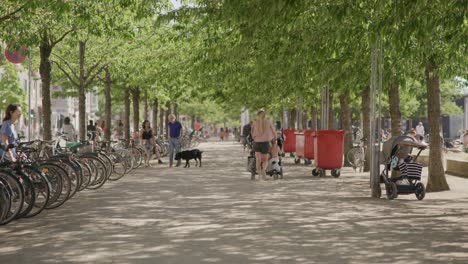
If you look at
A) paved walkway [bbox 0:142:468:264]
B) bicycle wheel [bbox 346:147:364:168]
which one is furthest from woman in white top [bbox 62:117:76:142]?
bicycle wheel [bbox 346:147:364:168]

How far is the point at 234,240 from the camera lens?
9.55 meters

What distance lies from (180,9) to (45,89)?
8136mm

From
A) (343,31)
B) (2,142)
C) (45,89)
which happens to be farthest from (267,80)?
(2,142)

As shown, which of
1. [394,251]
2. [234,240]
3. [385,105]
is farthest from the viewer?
[385,105]

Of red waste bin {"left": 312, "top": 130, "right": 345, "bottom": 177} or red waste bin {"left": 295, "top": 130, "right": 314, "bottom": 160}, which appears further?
red waste bin {"left": 295, "top": 130, "right": 314, "bottom": 160}

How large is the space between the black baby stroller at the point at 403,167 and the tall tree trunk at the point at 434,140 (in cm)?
181

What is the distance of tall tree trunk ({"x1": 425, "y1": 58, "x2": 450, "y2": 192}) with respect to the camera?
1753 cm

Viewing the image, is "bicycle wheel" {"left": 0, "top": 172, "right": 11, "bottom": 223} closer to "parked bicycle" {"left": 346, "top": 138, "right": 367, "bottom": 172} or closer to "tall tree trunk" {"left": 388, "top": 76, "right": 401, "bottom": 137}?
"tall tree trunk" {"left": 388, "top": 76, "right": 401, "bottom": 137}

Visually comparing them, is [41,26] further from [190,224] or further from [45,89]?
[190,224]

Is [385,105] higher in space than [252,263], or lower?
higher

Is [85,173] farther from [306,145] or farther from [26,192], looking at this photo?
[306,145]

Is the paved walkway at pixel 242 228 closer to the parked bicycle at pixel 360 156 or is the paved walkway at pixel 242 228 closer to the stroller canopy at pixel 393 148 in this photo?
the stroller canopy at pixel 393 148

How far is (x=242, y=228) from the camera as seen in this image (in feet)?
35.2

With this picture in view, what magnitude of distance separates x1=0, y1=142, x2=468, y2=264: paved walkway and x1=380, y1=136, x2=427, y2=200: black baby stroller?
0.83ft
